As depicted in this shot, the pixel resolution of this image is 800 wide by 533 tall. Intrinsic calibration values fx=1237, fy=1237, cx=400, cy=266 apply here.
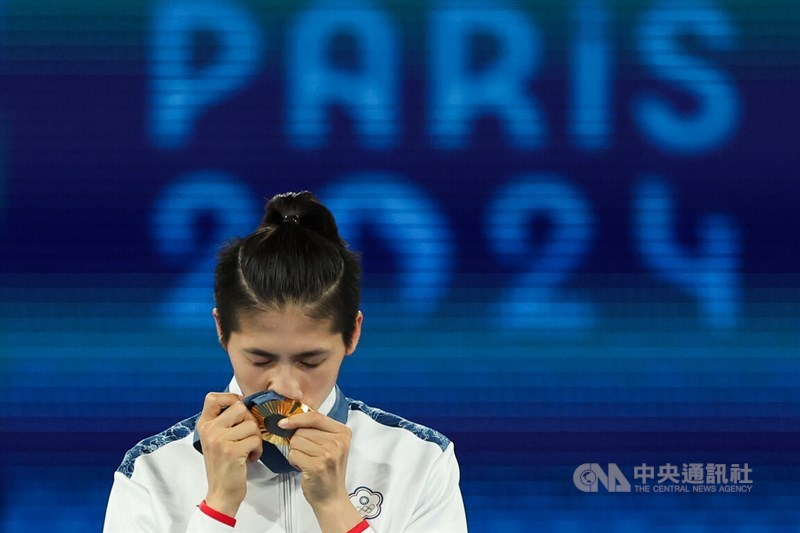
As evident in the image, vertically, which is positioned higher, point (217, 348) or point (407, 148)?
point (407, 148)

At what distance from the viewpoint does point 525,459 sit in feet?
12.0

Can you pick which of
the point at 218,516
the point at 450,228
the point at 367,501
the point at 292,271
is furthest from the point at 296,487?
the point at 450,228

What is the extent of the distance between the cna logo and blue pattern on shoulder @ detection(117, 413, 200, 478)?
5.16 ft

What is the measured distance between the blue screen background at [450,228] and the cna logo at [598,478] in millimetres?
17

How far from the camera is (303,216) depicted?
7.47 ft

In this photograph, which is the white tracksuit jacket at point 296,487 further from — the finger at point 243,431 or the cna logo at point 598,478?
the cna logo at point 598,478

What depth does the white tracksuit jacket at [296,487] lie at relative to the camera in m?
2.24

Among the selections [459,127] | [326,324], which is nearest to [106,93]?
[459,127]

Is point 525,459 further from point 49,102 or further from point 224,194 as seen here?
point 49,102

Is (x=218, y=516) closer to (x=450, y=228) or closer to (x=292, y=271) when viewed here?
(x=292, y=271)

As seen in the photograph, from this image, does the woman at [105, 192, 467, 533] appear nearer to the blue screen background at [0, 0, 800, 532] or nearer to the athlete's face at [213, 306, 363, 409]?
the athlete's face at [213, 306, 363, 409]

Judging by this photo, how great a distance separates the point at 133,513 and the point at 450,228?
1694mm

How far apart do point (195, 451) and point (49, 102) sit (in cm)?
172

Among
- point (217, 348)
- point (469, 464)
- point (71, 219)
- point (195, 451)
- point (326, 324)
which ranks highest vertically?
point (71, 219)
